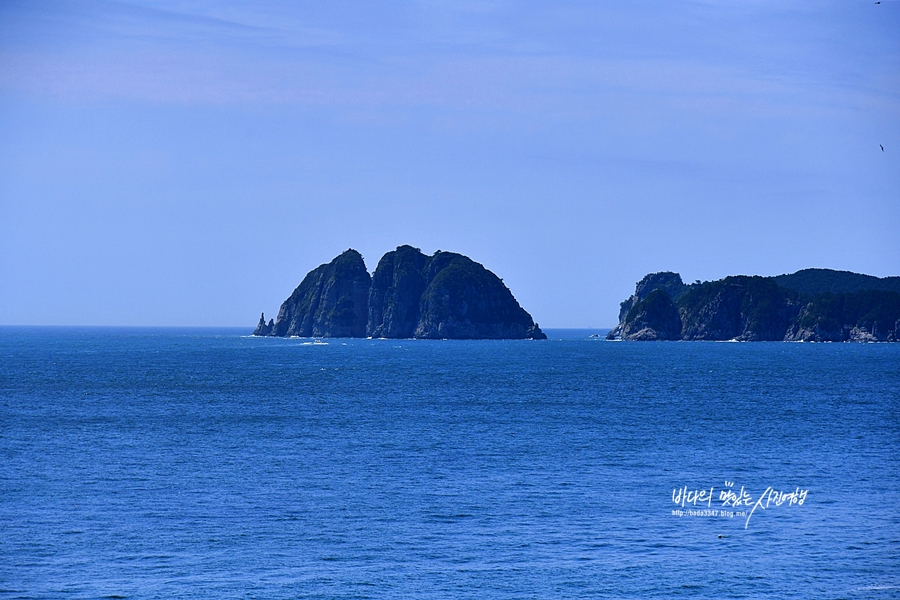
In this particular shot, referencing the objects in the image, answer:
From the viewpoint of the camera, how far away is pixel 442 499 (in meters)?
48.6

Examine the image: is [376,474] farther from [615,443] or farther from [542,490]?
[615,443]

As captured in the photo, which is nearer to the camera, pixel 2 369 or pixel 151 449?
pixel 151 449

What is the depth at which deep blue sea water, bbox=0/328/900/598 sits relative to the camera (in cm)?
3650

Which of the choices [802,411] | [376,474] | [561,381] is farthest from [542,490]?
[561,381]

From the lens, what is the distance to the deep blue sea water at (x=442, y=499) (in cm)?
3650

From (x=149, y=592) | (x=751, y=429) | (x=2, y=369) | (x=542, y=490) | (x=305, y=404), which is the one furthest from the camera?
(x=2, y=369)

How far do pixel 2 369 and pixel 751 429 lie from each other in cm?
14019

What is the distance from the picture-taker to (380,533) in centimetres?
4244

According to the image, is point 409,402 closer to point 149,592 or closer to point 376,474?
point 376,474

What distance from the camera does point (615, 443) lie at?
6794 cm

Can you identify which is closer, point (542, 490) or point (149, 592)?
point (149, 592)

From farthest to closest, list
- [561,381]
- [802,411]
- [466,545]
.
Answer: [561,381] → [802,411] → [466,545]

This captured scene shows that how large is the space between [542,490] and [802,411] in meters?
50.6

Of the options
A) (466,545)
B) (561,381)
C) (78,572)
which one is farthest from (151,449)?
(561,381)
